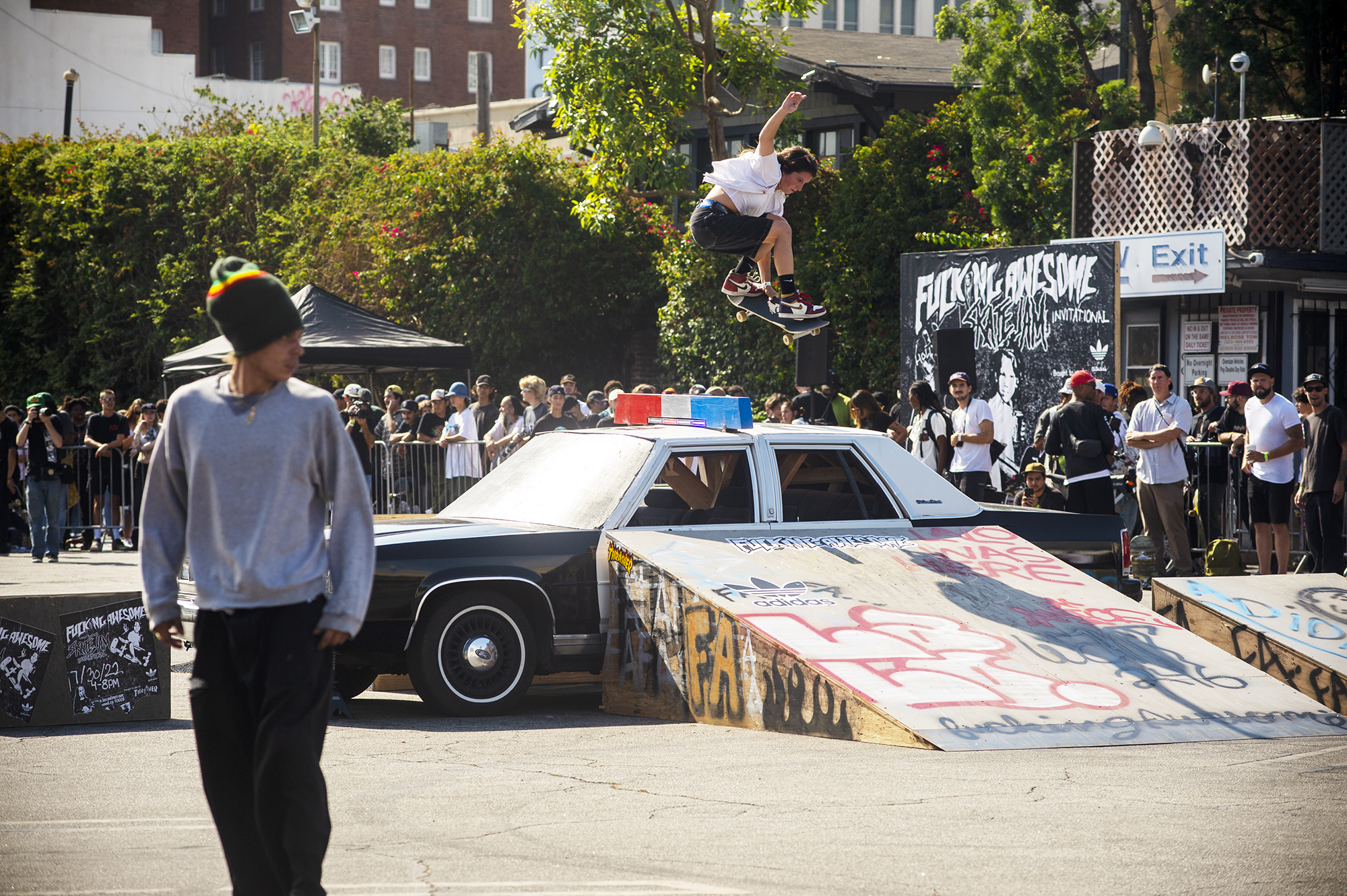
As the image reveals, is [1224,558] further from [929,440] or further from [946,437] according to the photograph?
[929,440]

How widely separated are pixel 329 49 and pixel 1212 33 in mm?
54712

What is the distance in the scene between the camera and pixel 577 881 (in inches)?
183

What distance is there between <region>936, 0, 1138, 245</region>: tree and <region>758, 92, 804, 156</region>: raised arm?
552 inches

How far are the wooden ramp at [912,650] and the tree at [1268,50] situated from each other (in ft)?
47.0

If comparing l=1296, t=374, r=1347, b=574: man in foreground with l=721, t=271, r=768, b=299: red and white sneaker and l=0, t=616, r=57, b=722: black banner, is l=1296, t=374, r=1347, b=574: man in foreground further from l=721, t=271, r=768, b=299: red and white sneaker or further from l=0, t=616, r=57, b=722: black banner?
l=0, t=616, r=57, b=722: black banner

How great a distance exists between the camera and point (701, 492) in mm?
9328

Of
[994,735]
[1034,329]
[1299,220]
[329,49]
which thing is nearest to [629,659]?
[994,735]

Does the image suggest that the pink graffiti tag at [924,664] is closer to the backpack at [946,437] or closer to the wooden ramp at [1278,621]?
the wooden ramp at [1278,621]

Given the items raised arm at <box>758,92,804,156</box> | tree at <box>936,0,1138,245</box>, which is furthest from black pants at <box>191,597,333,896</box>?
tree at <box>936,0,1138,245</box>

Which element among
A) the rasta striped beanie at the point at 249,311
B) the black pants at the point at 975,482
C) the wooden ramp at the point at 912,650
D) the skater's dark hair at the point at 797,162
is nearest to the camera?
the rasta striped beanie at the point at 249,311

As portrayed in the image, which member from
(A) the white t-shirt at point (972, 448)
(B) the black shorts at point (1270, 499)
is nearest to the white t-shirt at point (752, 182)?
(A) the white t-shirt at point (972, 448)

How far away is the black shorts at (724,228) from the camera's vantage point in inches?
373

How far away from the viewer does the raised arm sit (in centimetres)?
873

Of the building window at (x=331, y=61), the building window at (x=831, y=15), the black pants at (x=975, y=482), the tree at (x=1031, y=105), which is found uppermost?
the building window at (x=831, y=15)
